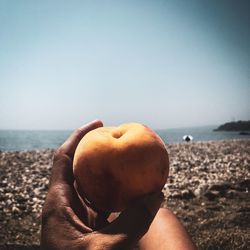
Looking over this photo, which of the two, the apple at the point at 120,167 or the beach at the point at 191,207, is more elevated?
the apple at the point at 120,167

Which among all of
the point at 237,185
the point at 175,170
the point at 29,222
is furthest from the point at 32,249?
the point at 175,170

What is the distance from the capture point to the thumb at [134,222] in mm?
1451

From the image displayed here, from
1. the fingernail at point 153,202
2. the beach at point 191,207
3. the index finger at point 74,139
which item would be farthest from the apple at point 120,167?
the beach at point 191,207

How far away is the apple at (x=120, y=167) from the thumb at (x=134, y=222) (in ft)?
0.47

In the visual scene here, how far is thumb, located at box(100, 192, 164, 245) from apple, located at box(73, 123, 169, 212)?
142 millimetres

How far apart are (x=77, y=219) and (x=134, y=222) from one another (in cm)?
39

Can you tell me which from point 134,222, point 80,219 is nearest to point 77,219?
point 80,219

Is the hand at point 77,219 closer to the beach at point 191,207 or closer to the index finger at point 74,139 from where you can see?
the index finger at point 74,139

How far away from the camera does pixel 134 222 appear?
1498mm

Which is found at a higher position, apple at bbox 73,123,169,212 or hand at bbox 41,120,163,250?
apple at bbox 73,123,169,212

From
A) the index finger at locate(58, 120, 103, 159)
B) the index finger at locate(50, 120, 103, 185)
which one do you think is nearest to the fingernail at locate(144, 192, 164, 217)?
the index finger at locate(50, 120, 103, 185)

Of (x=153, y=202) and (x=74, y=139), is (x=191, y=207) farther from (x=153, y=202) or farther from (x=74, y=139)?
(x=153, y=202)

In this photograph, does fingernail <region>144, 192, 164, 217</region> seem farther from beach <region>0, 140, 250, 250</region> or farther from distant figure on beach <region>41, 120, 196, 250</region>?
beach <region>0, 140, 250, 250</region>

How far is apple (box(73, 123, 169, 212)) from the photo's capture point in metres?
1.72
